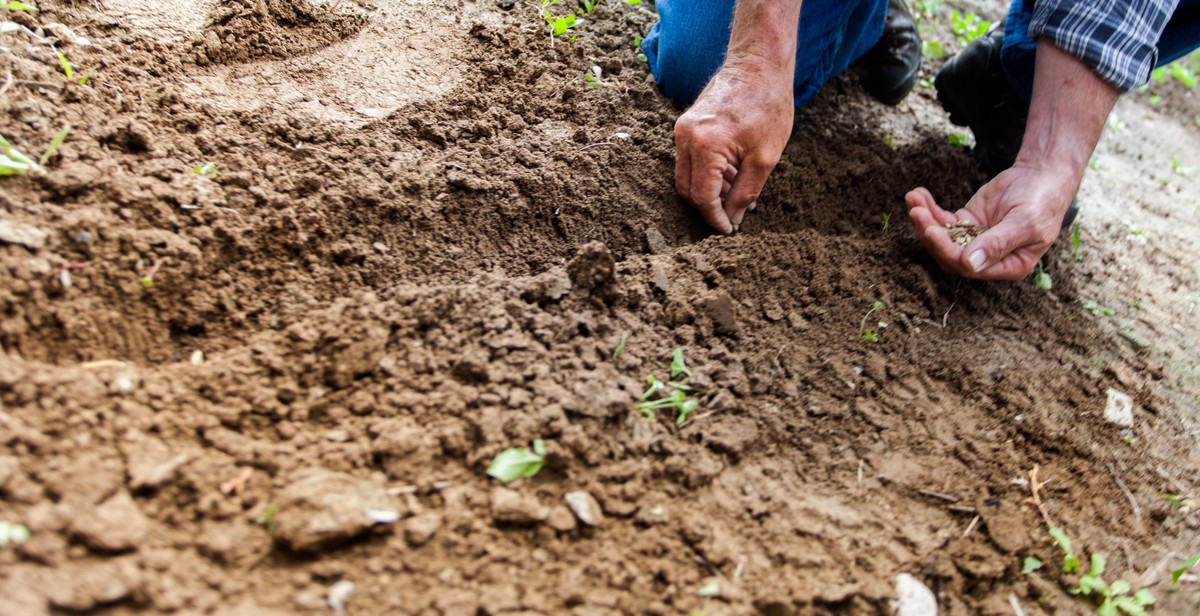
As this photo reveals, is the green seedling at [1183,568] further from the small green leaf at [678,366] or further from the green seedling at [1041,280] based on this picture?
the small green leaf at [678,366]

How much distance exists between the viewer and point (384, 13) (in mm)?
2381

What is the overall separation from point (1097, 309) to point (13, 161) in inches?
113

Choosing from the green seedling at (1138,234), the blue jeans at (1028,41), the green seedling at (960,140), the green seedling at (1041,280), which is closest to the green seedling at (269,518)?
the green seedling at (1041,280)

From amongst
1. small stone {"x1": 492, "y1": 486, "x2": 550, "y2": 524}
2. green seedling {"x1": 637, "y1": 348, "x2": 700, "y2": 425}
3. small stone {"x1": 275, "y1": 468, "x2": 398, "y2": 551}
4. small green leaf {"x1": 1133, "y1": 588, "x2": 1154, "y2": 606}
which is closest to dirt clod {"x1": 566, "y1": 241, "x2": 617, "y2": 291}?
green seedling {"x1": 637, "y1": 348, "x2": 700, "y2": 425}

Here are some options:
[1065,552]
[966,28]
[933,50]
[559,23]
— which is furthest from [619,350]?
[966,28]

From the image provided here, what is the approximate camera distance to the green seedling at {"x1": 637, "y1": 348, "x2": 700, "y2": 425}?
1.42 m

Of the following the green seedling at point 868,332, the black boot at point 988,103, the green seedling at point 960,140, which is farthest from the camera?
the green seedling at point 960,140

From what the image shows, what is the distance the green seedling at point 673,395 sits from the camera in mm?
1421

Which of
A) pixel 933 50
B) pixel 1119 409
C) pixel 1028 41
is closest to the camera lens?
pixel 1119 409

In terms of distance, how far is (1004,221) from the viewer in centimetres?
200

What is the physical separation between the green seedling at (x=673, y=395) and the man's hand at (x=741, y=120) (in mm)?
586

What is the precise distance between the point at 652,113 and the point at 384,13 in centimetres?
98

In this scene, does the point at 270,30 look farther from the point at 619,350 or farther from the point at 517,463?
the point at 517,463

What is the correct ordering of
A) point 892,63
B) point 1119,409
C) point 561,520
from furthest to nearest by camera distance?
point 892,63 → point 1119,409 → point 561,520
